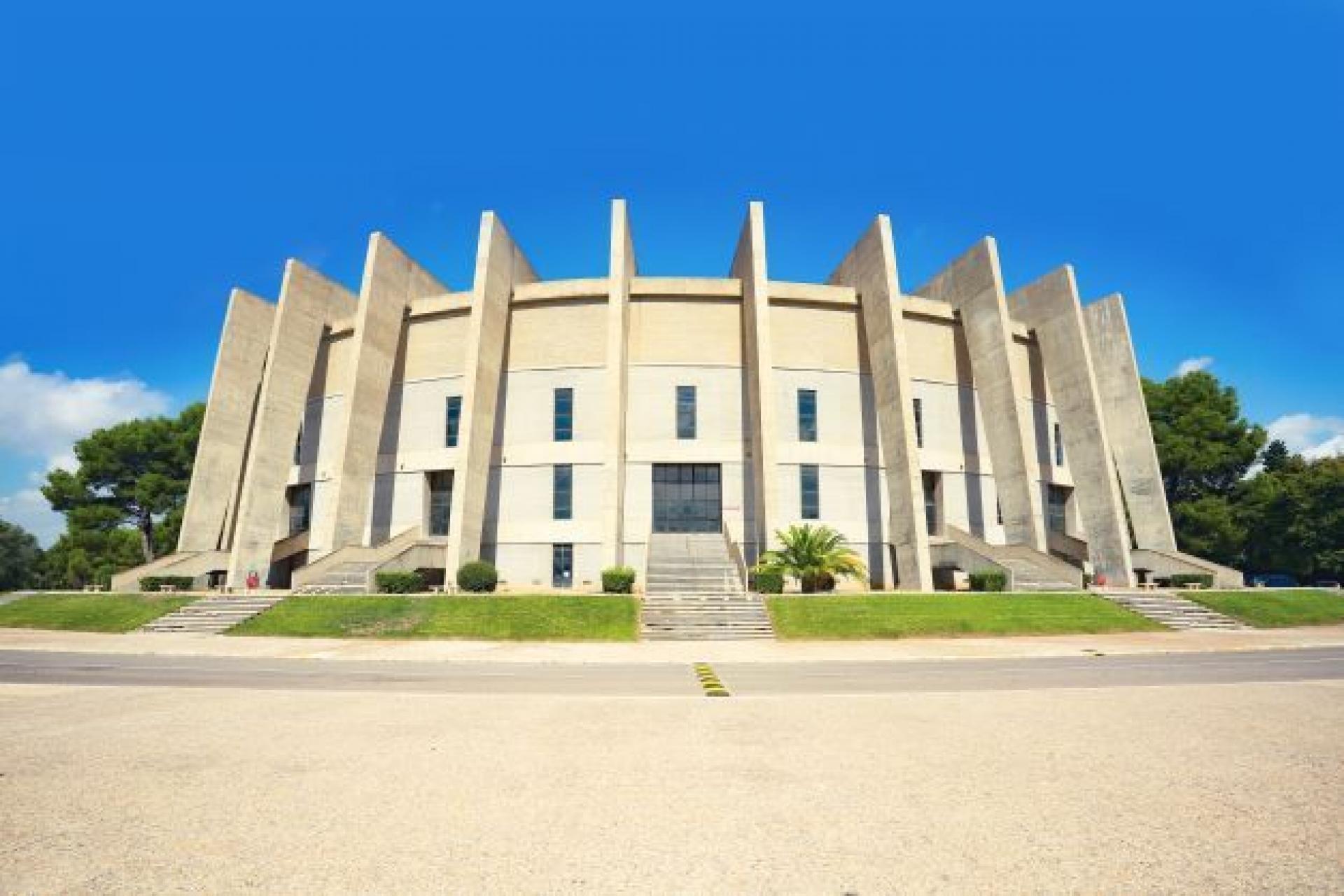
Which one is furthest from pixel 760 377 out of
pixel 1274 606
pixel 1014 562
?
pixel 1274 606

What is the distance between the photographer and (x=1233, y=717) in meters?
9.34

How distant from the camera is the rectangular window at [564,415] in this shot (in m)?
36.7

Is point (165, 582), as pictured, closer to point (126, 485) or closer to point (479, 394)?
point (479, 394)

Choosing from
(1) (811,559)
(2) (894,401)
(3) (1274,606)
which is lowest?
(3) (1274,606)

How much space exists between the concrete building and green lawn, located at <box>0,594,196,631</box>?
4.88 metres

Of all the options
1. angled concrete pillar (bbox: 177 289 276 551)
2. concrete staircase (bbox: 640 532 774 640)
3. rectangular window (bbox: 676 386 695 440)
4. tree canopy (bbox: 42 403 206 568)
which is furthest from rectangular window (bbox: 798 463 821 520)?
tree canopy (bbox: 42 403 206 568)

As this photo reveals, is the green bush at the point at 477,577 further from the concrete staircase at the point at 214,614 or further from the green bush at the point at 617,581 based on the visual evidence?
the concrete staircase at the point at 214,614

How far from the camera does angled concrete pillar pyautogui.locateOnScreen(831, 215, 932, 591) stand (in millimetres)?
32125

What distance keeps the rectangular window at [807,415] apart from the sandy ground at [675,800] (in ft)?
88.8

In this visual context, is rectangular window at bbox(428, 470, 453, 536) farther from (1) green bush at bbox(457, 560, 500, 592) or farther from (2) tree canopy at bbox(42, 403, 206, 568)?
(2) tree canopy at bbox(42, 403, 206, 568)

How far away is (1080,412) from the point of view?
37594 mm

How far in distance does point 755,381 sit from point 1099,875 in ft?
100

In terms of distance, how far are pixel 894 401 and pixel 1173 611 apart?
47.5ft

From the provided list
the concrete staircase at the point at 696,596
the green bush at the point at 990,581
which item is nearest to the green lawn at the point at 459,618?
the concrete staircase at the point at 696,596
